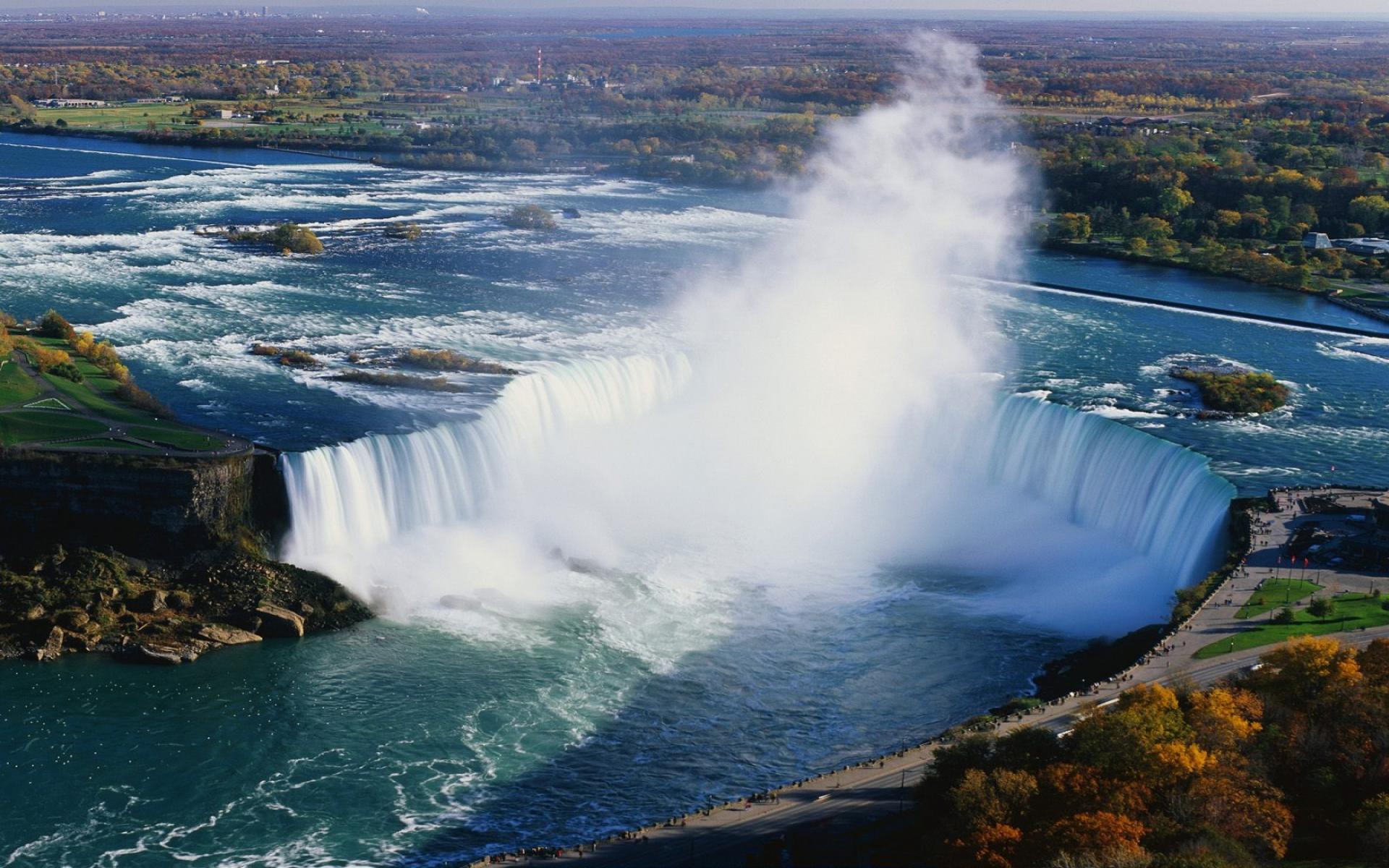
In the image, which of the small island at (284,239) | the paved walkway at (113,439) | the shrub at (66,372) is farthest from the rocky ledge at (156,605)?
the small island at (284,239)

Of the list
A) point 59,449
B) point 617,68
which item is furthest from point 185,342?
point 617,68

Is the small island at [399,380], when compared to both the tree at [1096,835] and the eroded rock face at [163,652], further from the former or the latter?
the tree at [1096,835]

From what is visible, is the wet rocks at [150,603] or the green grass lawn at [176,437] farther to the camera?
the green grass lawn at [176,437]

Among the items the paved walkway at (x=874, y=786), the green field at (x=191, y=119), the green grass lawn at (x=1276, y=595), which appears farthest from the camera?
the green field at (x=191, y=119)

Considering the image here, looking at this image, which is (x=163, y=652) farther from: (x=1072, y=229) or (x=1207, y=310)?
(x=1072, y=229)

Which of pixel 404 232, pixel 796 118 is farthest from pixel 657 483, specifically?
pixel 796 118
